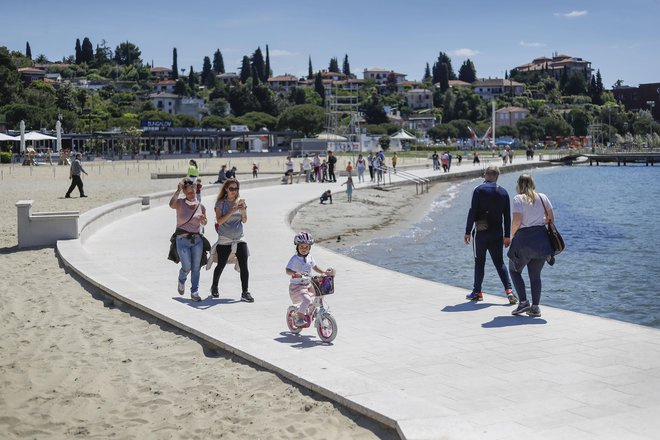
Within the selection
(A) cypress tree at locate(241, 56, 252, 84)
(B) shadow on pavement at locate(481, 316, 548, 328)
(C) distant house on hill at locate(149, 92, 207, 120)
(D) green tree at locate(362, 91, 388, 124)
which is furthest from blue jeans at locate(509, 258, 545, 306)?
(A) cypress tree at locate(241, 56, 252, 84)

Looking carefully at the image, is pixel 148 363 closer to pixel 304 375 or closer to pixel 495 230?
pixel 304 375

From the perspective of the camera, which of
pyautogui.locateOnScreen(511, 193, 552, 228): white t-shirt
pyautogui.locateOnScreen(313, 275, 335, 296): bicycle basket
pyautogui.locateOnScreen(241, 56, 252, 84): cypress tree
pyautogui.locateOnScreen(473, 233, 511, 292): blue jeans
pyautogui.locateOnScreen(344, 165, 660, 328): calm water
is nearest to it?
pyautogui.locateOnScreen(313, 275, 335, 296): bicycle basket

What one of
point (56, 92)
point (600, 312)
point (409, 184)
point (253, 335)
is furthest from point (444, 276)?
point (56, 92)

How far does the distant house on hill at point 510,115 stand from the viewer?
16225cm

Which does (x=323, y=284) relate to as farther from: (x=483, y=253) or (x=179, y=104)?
(x=179, y=104)

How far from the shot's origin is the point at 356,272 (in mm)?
11250

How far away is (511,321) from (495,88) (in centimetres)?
19216

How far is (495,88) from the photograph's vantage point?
193 m

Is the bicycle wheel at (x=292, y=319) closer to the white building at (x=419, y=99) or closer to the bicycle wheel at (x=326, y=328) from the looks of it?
the bicycle wheel at (x=326, y=328)

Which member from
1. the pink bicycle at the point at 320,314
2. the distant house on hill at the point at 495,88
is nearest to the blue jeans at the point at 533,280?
the pink bicycle at the point at 320,314

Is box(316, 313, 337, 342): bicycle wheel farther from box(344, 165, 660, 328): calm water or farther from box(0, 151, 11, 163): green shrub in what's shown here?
box(0, 151, 11, 163): green shrub

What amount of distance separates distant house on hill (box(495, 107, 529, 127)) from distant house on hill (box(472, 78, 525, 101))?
25693 mm

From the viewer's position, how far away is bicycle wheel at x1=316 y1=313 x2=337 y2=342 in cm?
694

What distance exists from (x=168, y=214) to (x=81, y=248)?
742 centimetres
